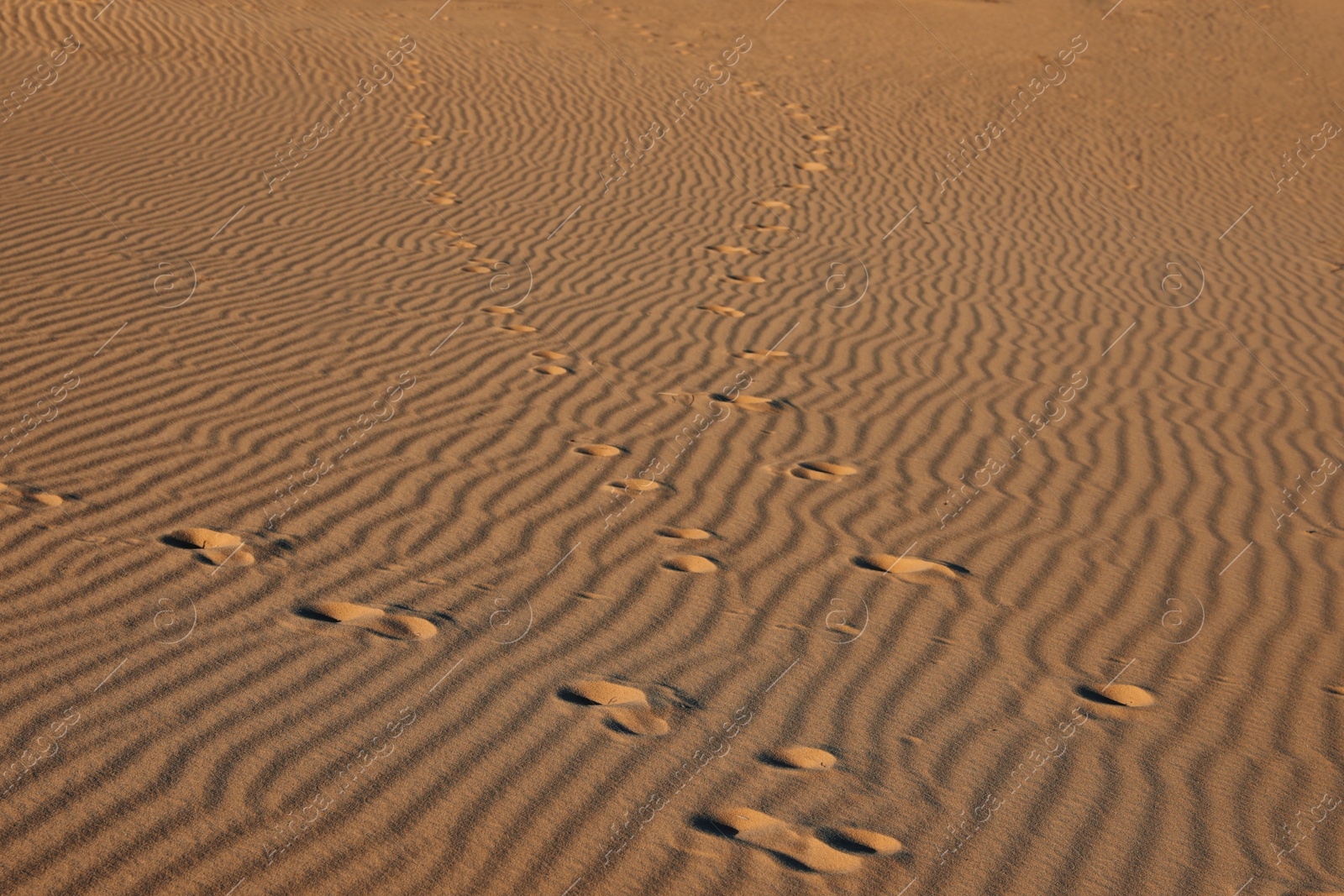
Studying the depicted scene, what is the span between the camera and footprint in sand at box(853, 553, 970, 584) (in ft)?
14.1

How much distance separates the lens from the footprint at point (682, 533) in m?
4.47

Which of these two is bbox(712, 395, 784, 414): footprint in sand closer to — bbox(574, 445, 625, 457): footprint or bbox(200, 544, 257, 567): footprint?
bbox(574, 445, 625, 457): footprint

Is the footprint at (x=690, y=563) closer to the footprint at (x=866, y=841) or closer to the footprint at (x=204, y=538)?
the footprint at (x=866, y=841)

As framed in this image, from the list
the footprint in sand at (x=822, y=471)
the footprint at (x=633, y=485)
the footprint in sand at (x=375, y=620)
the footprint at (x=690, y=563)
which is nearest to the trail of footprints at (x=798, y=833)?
the footprint in sand at (x=375, y=620)

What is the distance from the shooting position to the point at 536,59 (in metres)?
16.4

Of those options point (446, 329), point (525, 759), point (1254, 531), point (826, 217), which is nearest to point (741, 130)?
point (826, 217)

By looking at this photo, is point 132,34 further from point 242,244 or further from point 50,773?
point 50,773

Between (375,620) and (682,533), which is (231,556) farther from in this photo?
(682,533)

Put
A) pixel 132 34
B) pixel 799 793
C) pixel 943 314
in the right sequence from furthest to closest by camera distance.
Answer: pixel 132 34, pixel 943 314, pixel 799 793

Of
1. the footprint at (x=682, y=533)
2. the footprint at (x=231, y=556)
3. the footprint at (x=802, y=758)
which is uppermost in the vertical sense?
the footprint at (x=682, y=533)

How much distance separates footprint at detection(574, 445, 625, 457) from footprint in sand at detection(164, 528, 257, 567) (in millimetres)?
1698

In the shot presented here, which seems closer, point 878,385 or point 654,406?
point 654,406

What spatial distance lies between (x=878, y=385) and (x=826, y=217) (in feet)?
14.9

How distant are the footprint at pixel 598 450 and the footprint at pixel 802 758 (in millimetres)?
2258
